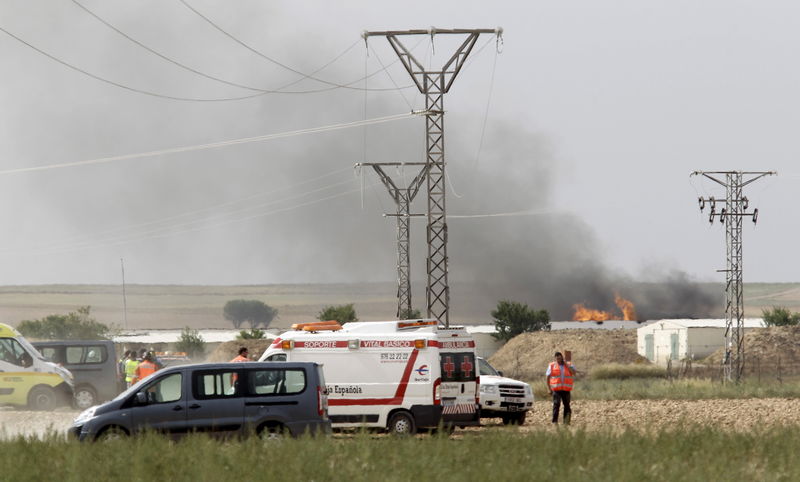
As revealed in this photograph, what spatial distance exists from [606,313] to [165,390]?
122107 mm

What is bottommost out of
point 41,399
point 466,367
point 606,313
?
point 606,313

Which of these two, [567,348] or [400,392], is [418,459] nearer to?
[400,392]

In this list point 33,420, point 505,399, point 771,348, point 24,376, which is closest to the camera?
point 505,399

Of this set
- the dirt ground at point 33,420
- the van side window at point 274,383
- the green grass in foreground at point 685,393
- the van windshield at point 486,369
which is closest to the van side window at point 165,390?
the van side window at point 274,383

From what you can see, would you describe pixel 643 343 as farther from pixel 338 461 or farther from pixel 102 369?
pixel 338 461

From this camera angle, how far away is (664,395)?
42062 mm

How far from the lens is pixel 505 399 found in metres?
31.0

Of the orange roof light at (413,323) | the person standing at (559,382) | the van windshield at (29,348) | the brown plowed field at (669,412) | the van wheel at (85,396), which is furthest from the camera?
the van wheel at (85,396)

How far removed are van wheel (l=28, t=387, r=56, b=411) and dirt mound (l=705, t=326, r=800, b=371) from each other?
187 ft

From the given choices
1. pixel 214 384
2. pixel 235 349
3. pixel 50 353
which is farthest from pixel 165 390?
pixel 235 349

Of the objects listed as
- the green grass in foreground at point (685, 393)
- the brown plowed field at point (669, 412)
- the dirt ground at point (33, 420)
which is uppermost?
the dirt ground at point (33, 420)

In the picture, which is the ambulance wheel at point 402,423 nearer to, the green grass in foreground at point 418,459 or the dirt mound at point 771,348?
the green grass in foreground at point 418,459

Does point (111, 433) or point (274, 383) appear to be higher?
point (274, 383)

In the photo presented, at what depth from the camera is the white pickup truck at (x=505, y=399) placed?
3095 cm
